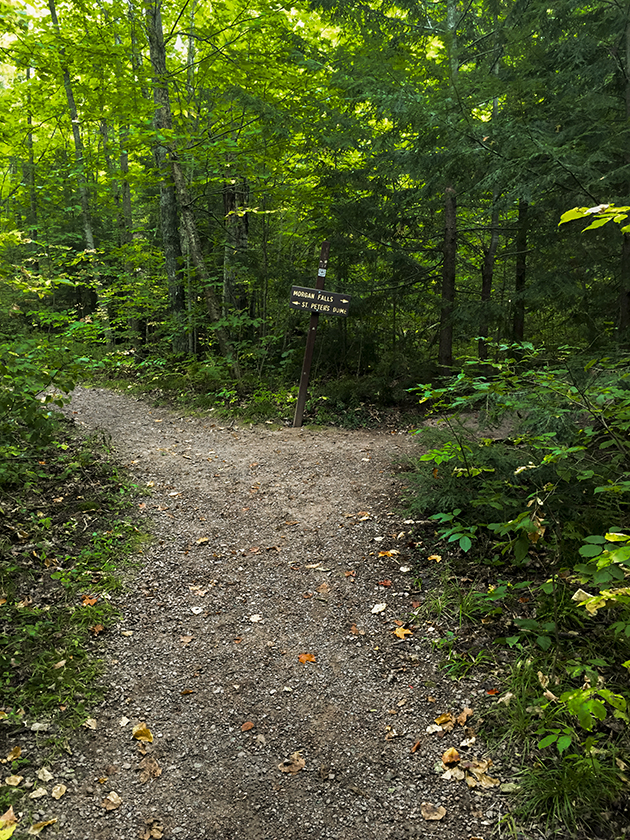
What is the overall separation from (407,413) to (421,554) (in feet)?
15.4

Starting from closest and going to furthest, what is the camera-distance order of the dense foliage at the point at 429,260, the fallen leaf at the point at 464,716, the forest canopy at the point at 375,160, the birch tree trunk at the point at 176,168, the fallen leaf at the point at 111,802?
the fallen leaf at the point at 111,802 → the fallen leaf at the point at 464,716 → the dense foliage at the point at 429,260 → the forest canopy at the point at 375,160 → the birch tree trunk at the point at 176,168

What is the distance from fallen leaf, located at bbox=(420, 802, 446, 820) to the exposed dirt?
2 cm

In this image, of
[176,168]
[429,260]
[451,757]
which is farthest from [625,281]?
[176,168]

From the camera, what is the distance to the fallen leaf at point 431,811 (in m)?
2.44

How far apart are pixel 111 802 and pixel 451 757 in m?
1.92

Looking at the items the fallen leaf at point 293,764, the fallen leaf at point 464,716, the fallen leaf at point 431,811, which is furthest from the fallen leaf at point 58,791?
the fallen leaf at point 464,716

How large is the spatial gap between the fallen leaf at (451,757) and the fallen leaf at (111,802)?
6.02 feet

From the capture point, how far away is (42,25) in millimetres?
8117

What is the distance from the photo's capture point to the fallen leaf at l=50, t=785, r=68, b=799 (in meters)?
2.53

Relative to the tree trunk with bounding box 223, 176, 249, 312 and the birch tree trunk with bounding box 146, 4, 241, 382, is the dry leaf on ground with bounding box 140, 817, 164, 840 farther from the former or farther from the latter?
the tree trunk with bounding box 223, 176, 249, 312

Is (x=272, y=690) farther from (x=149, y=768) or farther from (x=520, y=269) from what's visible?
(x=520, y=269)

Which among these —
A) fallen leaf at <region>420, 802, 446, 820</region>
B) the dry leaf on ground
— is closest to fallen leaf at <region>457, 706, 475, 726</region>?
fallen leaf at <region>420, 802, 446, 820</region>

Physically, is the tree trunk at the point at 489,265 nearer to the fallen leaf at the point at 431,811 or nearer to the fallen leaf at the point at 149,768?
the fallen leaf at the point at 431,811

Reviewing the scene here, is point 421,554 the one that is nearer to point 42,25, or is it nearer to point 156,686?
point 156,686
